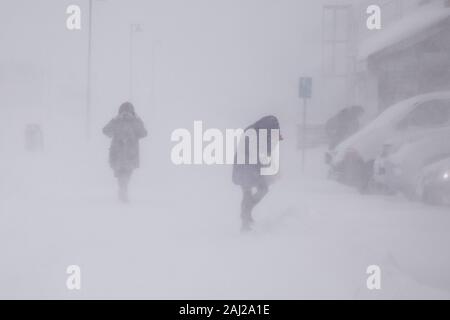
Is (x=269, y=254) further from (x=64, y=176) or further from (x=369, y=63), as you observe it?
(x=369, y=63)

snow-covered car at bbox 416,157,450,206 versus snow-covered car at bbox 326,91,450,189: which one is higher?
snow-covered car at bbox 326,91,450,189

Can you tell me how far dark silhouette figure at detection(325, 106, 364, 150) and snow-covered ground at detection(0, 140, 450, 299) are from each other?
1.08 metres

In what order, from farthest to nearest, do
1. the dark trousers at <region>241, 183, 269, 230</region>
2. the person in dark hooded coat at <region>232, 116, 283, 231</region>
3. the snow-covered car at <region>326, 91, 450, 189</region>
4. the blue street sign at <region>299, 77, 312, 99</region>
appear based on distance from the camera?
the blue street sign at <region>299, 77, 312, 99</region> < the snow-covered car at <region>326, 91, 450, 189</region> < the dark trousers at <region>241, 183, 269, 230</region> < the person in dark hooded coat at <region>232, 116, 283, 231</region>

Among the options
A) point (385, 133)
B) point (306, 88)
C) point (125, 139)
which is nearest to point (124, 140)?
point (125, 139)

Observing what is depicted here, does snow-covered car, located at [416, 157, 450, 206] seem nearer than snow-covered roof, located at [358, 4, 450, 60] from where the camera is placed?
Yes

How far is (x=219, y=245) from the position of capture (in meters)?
4.48

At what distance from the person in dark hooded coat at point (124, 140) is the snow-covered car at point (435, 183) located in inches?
152

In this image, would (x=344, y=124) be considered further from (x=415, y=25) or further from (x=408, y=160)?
(x=415, y=25)

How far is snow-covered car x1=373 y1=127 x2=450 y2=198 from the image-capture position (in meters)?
5.93

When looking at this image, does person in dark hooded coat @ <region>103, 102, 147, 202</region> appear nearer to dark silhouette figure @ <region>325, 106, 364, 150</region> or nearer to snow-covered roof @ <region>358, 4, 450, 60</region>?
dark silhouette figure @ <region>325, 106, 364, 150</region>

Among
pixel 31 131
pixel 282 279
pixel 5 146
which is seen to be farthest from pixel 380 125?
pixel 5 146

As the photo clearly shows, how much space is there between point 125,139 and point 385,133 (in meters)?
3.90

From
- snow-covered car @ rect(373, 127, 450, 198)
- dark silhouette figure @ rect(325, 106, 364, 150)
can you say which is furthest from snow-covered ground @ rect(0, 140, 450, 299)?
dark silhouette figure @ rect(325, 106, 364, 150)

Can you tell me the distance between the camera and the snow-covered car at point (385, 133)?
21.7 feet
